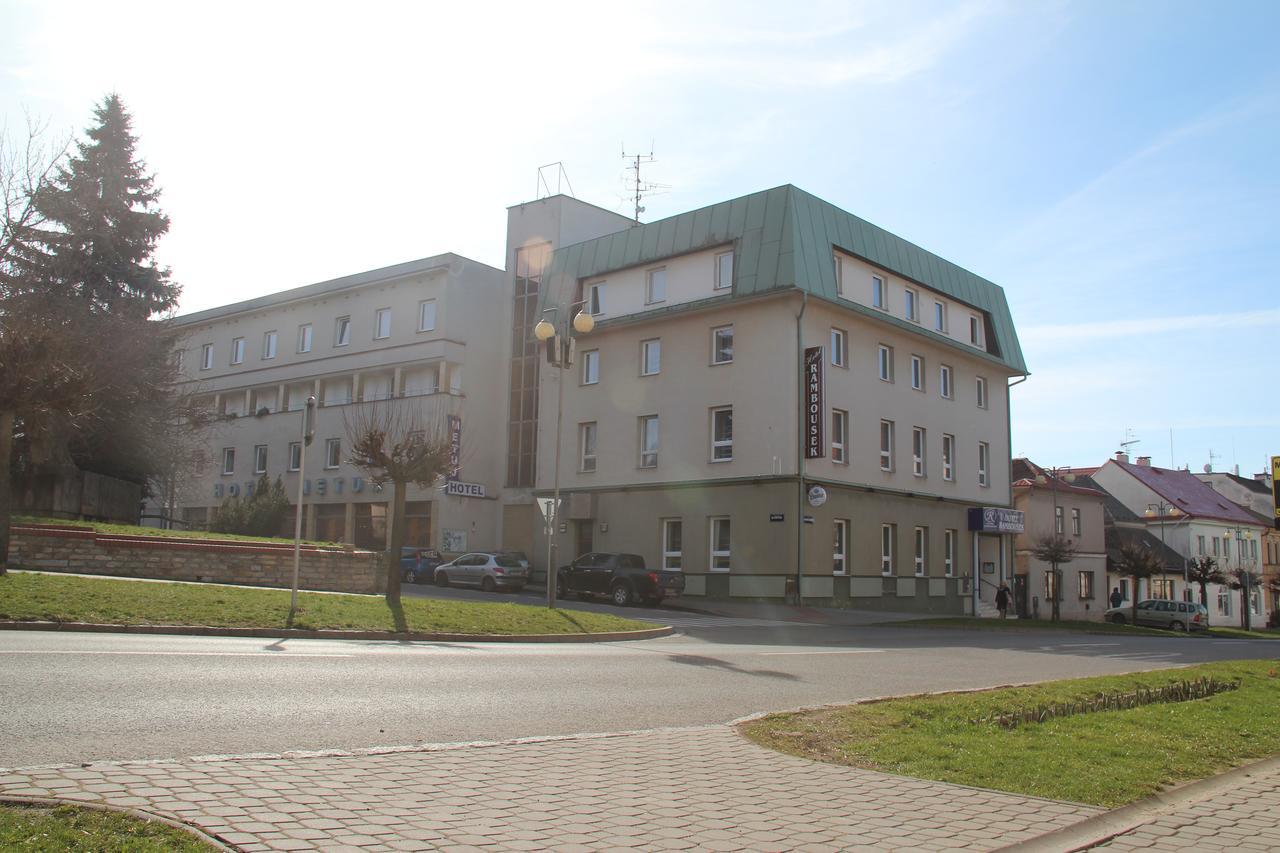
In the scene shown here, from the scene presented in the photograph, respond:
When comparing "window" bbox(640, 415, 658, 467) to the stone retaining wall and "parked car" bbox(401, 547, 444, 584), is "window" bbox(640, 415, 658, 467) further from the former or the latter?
the stone retaining wall

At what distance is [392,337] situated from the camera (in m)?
46.5

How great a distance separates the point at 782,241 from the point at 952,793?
2848cm

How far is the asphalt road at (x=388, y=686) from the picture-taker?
724 centimetres

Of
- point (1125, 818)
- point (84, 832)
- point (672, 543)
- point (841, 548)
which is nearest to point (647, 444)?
point (672, 543)

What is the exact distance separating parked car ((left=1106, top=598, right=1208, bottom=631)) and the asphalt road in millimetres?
31555

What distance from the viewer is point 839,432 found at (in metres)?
35.5

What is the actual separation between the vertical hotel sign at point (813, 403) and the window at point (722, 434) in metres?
3.02

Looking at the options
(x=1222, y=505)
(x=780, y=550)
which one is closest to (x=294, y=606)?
(x=780, y=550)

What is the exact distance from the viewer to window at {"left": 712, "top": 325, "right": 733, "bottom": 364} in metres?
35.6

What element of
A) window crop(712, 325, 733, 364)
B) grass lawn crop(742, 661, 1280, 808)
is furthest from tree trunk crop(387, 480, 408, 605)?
window crop(712, 325, 733, 364)

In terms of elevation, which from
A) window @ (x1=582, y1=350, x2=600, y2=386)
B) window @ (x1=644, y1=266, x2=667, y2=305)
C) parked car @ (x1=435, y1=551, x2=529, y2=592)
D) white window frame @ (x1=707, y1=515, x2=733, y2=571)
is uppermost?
window @ (x1=644, y1=266, x2=667, y2=305)

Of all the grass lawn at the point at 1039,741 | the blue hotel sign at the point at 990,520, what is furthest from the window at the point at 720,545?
the grass lawn at the point at 1039,741

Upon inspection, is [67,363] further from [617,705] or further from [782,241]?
[782,241]

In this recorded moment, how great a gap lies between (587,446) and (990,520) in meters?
15.9
